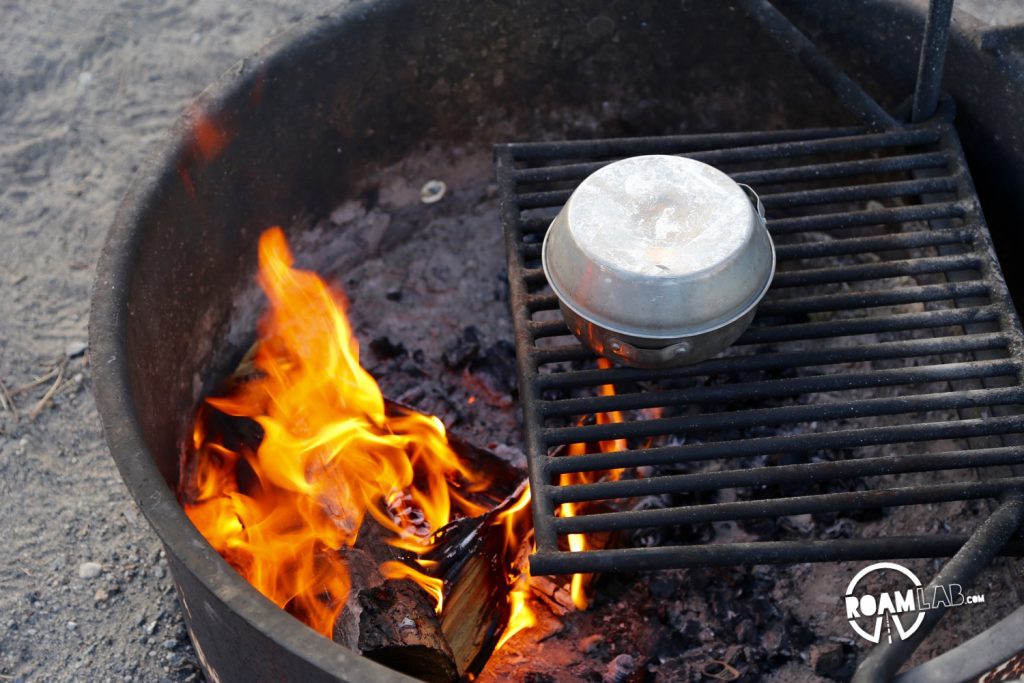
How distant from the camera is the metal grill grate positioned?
2.15 meters

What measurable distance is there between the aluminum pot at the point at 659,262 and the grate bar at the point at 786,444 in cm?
21

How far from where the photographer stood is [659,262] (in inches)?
85.3

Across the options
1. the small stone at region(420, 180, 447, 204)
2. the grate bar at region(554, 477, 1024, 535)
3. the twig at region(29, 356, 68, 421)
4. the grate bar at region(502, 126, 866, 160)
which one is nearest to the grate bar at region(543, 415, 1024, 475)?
the grate bar at region(554, 477, 1024, 535)

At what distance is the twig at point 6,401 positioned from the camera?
10.1 feet

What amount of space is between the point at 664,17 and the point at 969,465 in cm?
170

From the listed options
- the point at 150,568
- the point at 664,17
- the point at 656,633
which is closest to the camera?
the point at 656,633

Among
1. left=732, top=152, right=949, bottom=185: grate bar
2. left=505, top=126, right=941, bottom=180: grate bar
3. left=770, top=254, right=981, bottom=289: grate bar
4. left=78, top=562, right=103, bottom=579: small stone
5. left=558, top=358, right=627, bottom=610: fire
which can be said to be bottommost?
left=78, top=562, right=103, bottom=579: small stone

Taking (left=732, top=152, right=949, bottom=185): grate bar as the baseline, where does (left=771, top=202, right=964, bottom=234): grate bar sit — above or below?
below

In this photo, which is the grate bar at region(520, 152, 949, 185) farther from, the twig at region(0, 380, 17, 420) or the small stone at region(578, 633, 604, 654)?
the twig at region(0, 380, 17, 420)

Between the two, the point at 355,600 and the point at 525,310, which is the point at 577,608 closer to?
the point at 355,600

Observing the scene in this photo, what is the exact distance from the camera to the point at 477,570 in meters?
2.39

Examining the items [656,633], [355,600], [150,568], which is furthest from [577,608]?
[150,568]

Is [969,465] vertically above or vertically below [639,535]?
above

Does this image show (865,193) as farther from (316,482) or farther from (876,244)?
(316,482)
